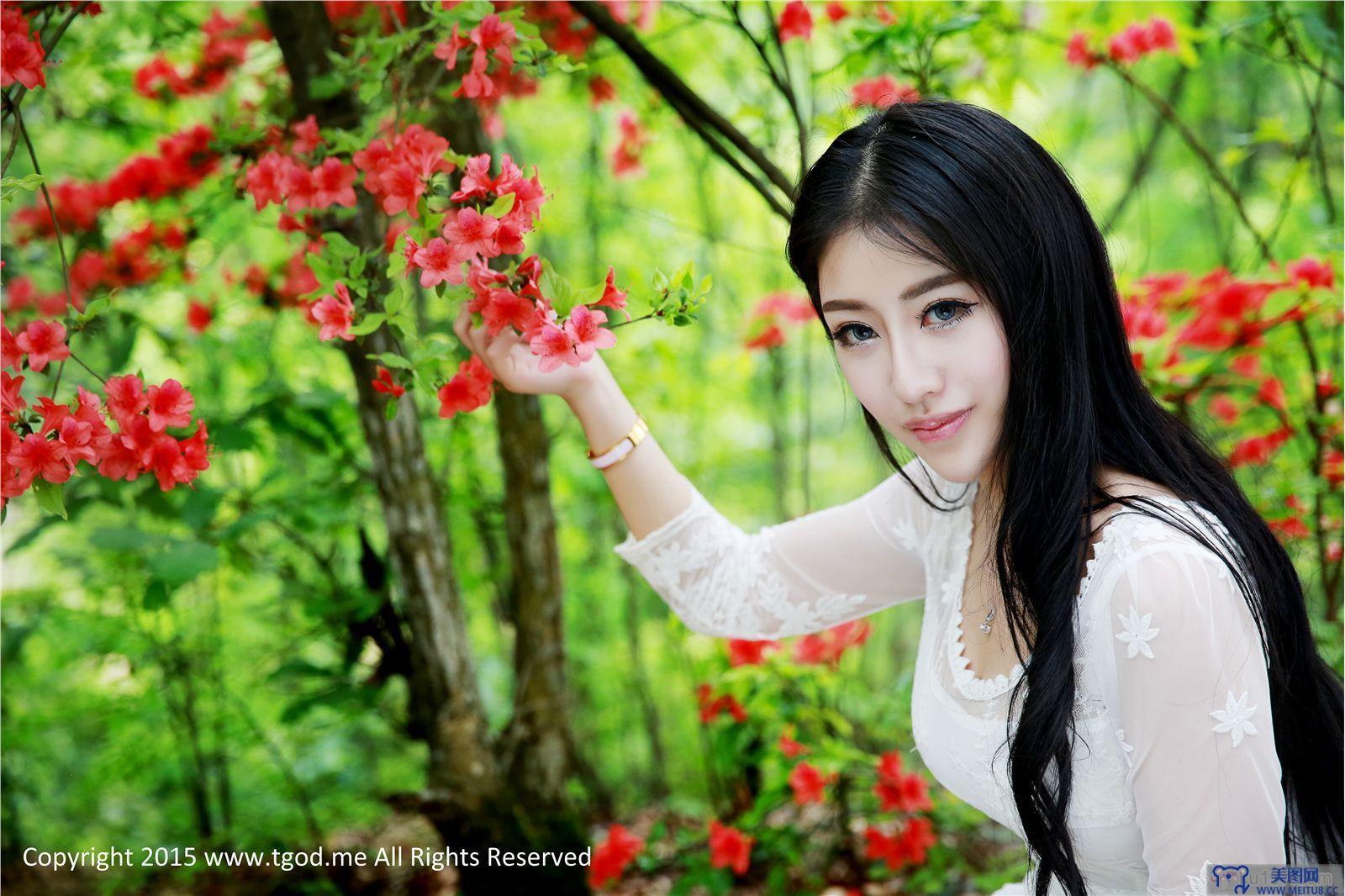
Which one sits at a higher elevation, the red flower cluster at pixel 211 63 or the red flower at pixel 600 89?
the red flower cluster at pixel 211 63

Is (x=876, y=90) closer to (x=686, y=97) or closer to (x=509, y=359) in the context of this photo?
(x=686, y=97)

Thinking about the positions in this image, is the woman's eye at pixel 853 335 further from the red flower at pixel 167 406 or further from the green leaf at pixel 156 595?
the green leaf at pixel 156 595

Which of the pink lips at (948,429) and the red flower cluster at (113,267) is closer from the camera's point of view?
the pink lips at (948,429)

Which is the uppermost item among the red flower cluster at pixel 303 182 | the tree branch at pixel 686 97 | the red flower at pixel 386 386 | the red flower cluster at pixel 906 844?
the tree branch at pixel 686 97

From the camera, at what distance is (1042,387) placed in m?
1.25

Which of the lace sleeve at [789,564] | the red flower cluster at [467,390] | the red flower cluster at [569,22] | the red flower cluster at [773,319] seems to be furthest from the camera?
the red flower cluster at [773,319]

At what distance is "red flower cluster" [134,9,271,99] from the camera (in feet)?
7.80

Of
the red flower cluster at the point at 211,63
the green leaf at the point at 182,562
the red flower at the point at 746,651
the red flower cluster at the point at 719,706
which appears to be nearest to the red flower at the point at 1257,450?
the red flower at the point at 746,651

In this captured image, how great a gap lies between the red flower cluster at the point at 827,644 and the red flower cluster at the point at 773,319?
2.76 ft

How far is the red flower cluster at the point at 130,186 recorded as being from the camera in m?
Result: 2.23

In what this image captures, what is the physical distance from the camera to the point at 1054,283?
1.22 metres

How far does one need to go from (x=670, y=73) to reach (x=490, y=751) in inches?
56.2

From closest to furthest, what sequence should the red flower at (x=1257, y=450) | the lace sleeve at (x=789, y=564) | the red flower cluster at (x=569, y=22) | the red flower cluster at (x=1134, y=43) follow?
the lace sleeve at (x=789, y=564), the red flower cluster at (x=569, y=22), the red flower cluster at (x=1134, y=43), the red flower at (x=1257, y=450)

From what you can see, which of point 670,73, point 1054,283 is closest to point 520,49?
point 670,73
